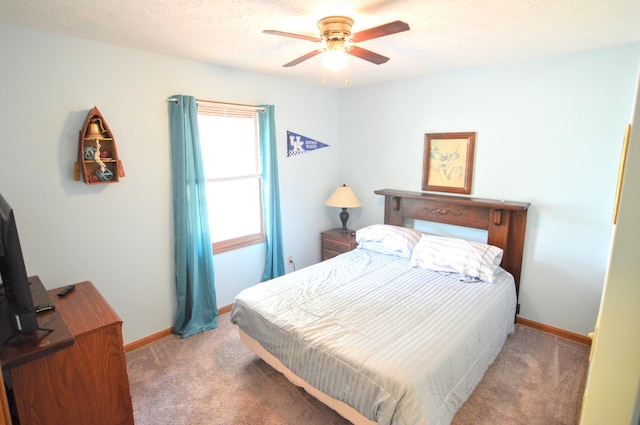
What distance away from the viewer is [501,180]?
3.00 m

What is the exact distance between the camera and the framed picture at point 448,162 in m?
3.16

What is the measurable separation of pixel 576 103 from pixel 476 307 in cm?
179

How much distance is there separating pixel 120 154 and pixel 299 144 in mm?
1805

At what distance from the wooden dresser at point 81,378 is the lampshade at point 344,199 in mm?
2472

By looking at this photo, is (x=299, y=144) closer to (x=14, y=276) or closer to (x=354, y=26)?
(x=354, y=26)

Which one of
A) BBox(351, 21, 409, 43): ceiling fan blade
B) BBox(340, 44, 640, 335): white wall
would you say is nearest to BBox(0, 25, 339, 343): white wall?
BBox(351, 21, 409, 43): ceiling fan blade

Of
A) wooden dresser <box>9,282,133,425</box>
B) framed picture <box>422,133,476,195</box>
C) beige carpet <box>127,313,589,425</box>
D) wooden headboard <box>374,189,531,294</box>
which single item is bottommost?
beige carpet <box>127,313,589,425</box>

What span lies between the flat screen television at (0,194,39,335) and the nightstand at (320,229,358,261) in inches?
110

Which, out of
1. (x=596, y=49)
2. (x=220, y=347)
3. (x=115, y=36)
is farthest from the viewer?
(x=220, y=347)

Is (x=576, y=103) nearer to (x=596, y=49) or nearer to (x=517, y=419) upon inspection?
(x=596, y=49)

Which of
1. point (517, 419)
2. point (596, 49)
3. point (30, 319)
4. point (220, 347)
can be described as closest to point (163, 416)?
point (220, 347)

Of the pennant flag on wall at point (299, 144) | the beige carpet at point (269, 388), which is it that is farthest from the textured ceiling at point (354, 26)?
the beige carpet at point (269, 388)

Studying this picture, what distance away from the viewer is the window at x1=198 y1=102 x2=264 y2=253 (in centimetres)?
304

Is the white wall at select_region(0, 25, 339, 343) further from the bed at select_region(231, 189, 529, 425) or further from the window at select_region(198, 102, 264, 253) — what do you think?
the bed at select_region(231, 189, 529, 425)
